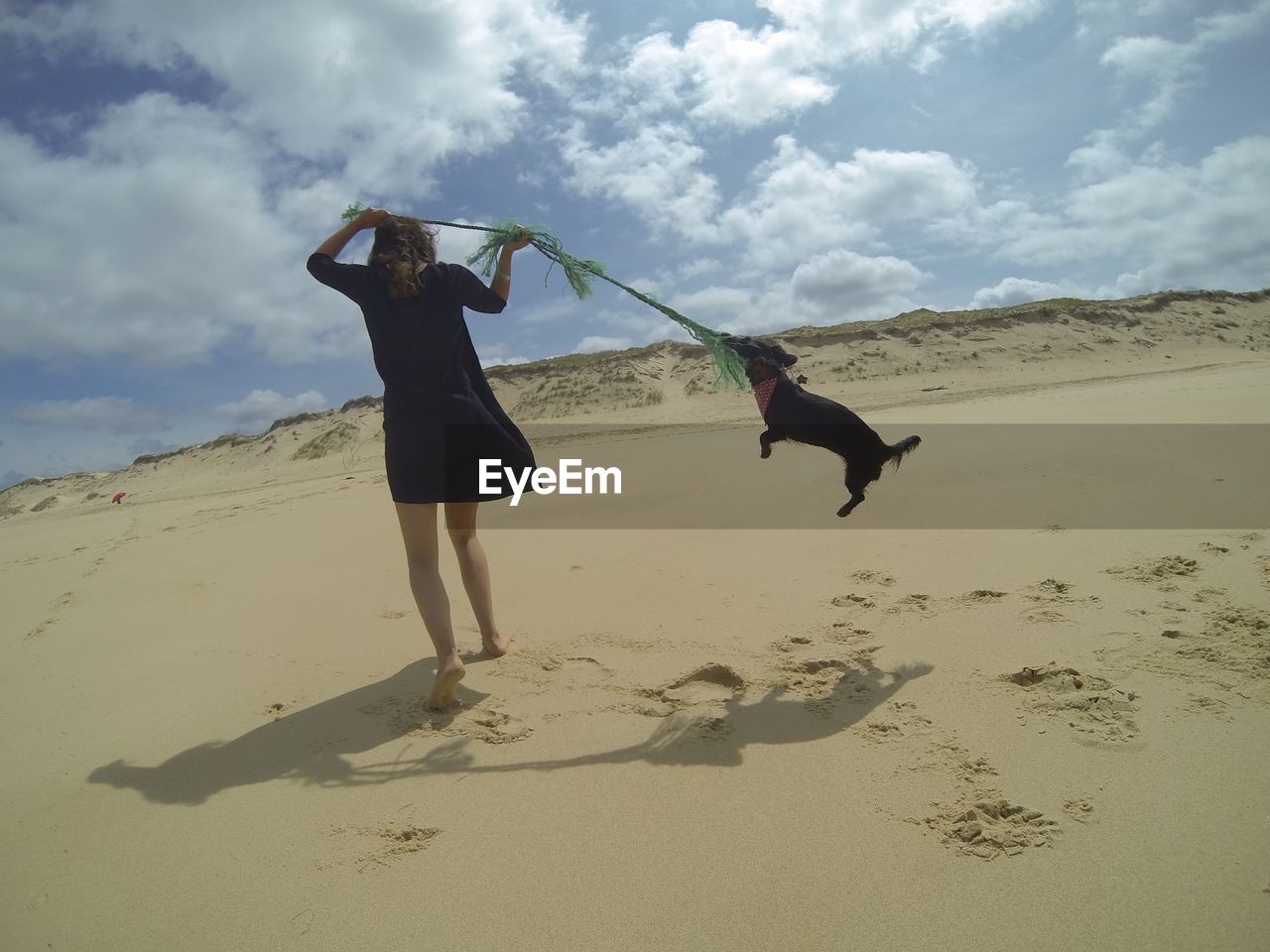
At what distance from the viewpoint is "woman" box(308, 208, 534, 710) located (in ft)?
9.30

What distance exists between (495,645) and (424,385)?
1.26 metres

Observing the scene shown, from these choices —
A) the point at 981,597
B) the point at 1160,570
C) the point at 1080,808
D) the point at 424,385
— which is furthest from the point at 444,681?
the point at 1160,570

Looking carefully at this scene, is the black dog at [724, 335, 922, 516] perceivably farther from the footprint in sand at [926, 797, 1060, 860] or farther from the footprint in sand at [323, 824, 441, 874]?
the footprint in sand at [323, 824, 441, 874]

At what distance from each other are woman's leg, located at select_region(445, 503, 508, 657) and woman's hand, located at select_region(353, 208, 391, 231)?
1.20m

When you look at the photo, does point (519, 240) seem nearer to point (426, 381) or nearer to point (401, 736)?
point (426, 381)

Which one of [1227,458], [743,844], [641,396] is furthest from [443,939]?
[641,396]

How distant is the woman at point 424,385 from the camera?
9.30 ft

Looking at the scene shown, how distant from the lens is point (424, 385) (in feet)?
9.41

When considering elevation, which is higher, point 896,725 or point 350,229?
point 350,229

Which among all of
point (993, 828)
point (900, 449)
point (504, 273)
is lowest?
point (993, 828)

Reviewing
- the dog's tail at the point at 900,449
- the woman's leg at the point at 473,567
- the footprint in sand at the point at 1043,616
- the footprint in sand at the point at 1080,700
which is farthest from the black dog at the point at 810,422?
the woman's leg at the point at 473,567

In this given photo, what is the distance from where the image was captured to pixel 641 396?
66.3ft

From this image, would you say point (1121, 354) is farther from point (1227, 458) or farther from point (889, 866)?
point (889, 866)

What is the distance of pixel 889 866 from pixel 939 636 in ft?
4.84
